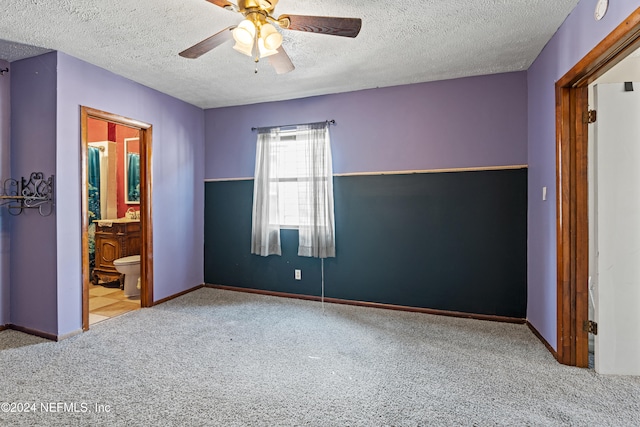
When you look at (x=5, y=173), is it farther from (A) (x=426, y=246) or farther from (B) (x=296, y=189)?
(A) (x=426, y=246)

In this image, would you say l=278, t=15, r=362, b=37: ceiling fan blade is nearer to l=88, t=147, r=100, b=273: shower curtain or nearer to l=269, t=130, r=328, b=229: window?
l=269, t=130, r=328, b=229: window

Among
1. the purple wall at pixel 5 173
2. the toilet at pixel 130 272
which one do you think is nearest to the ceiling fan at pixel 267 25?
the purple wall at pixel 5 173

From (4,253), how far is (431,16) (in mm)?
3961

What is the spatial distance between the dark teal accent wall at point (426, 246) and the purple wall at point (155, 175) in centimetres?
104

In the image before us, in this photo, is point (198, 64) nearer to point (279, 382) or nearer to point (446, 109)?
point (446, 109)

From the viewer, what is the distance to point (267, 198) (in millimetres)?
3930

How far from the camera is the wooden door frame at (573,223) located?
2262 mm

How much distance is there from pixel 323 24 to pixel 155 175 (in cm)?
267

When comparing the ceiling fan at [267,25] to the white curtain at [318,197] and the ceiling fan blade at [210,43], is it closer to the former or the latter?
the ceiling fan blade at [210,43]

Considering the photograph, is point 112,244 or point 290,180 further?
point 112,244

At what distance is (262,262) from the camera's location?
4.10 metres

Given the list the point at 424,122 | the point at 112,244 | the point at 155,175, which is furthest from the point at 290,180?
the point at 112,244

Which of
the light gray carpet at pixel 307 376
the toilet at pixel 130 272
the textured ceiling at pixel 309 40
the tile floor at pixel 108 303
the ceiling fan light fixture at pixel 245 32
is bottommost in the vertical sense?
the light gray carpet at pixel 307 376

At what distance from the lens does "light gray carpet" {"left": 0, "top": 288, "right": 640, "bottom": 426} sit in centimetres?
176
